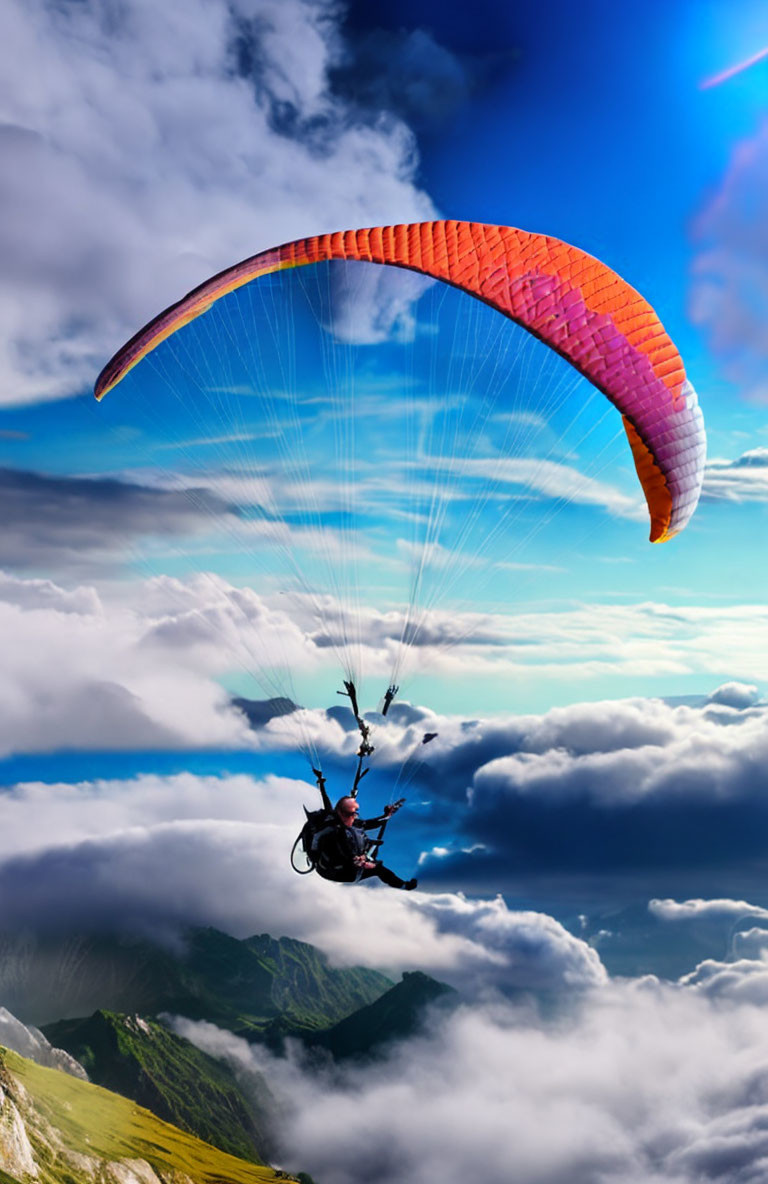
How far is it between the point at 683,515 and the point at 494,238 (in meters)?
6.79

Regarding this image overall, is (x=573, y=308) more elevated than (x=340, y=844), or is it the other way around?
(x=573, y=308)

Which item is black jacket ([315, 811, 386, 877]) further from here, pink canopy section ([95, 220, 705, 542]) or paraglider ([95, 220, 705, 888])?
pink canopy section ([95, 220, 705, 542])

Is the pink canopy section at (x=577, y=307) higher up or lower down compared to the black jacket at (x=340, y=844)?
higher up

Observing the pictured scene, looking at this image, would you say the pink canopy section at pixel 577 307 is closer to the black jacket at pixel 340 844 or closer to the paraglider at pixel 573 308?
the paraglider at pixel 573 308

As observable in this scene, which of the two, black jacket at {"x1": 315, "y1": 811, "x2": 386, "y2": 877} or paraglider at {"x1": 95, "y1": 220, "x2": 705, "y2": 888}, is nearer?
black jacket at {"x1": 315, "y1": 811, "x2": 386, "y2": 877}

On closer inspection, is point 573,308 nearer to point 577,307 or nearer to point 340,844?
point 577,307

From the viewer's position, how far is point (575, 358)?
1991 centimetres

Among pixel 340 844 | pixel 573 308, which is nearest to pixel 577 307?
pixel 573 308

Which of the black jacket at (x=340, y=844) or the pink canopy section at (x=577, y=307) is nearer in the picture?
the black jacket at (x=340, y=844)

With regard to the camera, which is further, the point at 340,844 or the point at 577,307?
the point at 577,307

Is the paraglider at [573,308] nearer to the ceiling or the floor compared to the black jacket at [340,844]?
nearer to the ceiling

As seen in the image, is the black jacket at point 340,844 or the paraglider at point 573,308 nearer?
the black jacket at point 340,844

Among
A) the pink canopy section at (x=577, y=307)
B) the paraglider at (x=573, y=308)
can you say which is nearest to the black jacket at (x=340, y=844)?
the paraglider at (x=573, y=308)

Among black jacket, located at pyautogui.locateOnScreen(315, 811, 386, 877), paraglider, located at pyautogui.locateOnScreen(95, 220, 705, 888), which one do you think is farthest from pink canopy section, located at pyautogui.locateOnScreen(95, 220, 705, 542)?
black jacket, located at pyautogui.locateOnScreen(315, 811, 386, 877)
